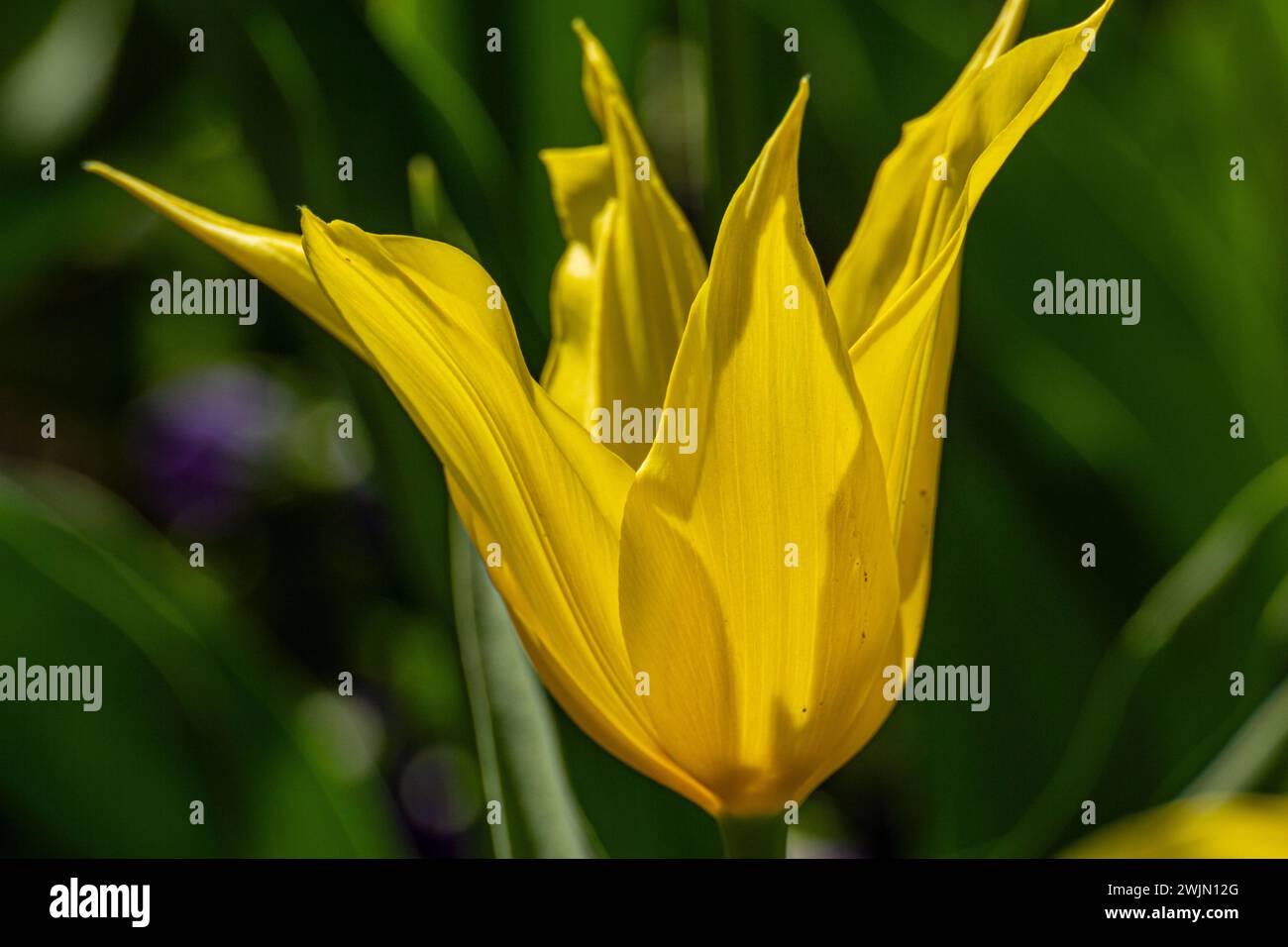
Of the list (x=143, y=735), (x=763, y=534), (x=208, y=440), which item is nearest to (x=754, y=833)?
(x=763, y=534)

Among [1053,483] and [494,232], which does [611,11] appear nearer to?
[494,232]

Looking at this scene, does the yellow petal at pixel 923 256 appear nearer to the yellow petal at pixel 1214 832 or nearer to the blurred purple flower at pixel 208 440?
the yellow petal at pixel 1214 832

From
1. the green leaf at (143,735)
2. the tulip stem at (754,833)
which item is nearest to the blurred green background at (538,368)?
the green leaf at (143,735)

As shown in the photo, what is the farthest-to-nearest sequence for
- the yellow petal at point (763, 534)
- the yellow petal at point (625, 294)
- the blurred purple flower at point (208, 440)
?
the blurred purple flower at point (208, 440)
the yellow petal at point (625, 294)
the yellow petal at point (763, 534)

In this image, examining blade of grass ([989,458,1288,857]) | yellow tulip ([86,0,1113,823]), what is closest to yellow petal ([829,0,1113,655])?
yellow tulip ([86,0,1113,823])

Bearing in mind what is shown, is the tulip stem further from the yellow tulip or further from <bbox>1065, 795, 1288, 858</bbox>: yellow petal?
<bbox>1065, 795, 1288, 858</bbox>: yellow petal

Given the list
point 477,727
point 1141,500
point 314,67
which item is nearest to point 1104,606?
point 1141,500
